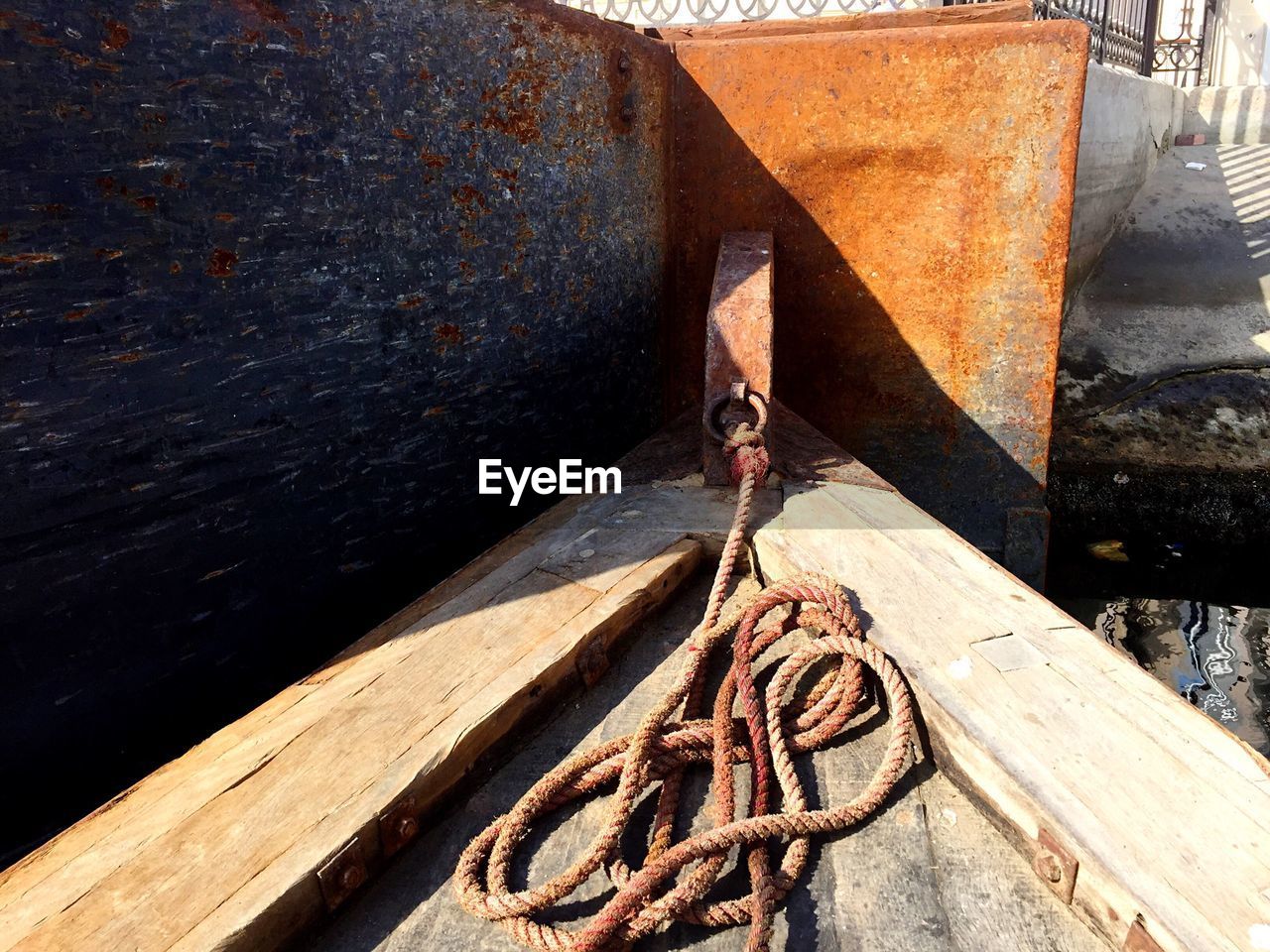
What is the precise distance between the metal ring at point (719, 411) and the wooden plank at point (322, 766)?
473 millimetres

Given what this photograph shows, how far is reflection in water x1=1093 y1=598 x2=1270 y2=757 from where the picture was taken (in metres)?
3.38

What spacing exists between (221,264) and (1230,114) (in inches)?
401

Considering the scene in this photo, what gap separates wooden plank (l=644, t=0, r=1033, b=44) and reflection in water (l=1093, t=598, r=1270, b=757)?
2690 millimetres

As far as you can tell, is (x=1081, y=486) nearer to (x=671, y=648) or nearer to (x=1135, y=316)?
(x=1135, y=316)

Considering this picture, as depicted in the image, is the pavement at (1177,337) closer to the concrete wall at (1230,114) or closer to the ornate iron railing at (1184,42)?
the concrete wall at (1230,114)

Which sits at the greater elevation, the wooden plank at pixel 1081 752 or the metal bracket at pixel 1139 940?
the wooden plank at pixel 1081 752

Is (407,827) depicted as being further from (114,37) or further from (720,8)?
(720,8)

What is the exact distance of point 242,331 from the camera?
1.88 metres

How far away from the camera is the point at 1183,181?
7.82 meters

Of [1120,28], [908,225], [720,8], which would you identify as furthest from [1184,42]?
[908,225]

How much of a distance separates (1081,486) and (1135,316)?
6.64 ft

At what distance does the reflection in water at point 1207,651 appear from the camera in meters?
3.38

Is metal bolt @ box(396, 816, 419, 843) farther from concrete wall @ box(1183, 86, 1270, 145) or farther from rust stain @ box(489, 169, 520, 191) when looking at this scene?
concrete wall @ box(1183, 86, 1270, 145)

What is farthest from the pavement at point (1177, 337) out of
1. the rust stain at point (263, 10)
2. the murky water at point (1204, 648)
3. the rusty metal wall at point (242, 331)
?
the rust stain at point (263, 10)
